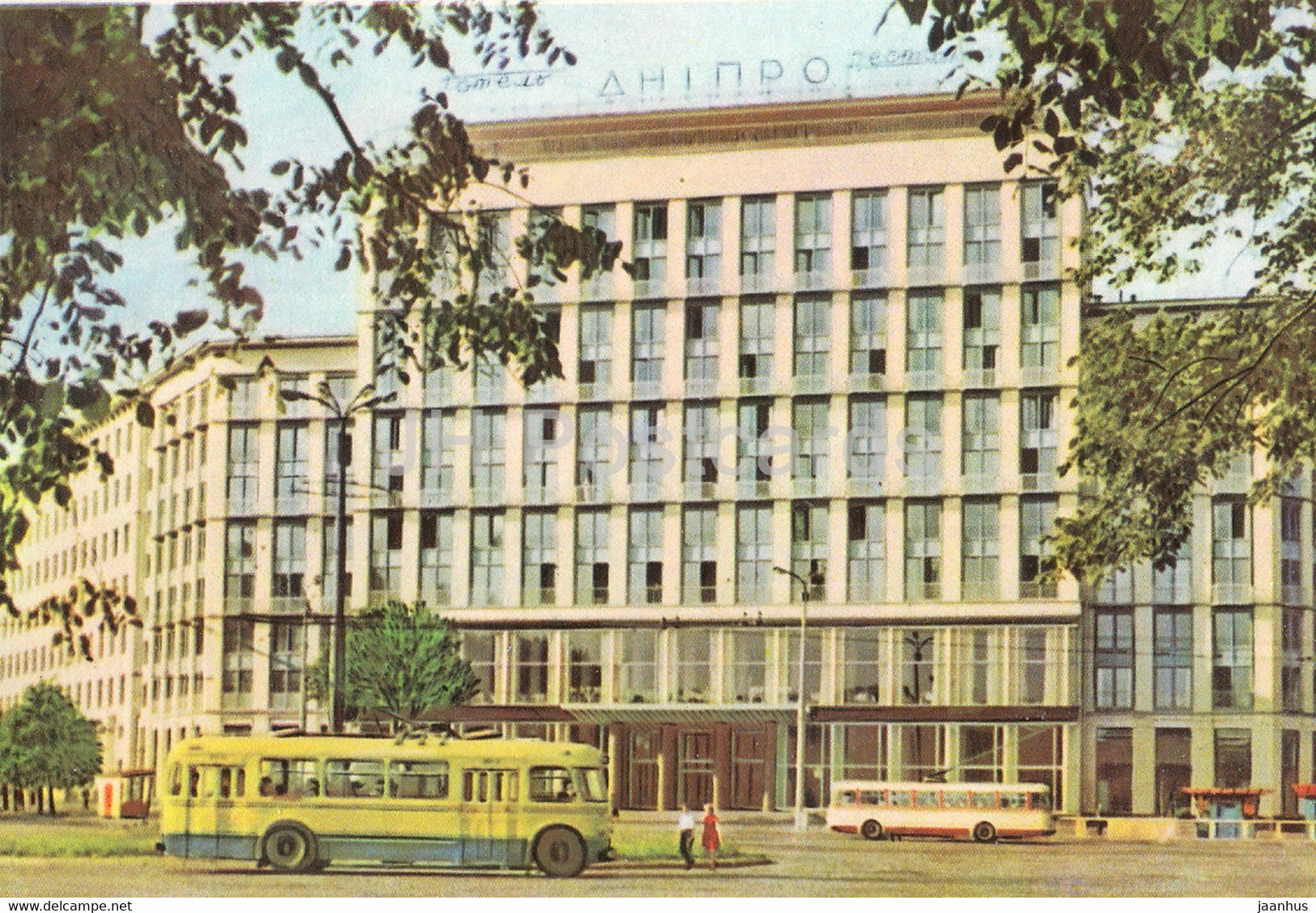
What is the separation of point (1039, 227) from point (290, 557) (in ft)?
24.7

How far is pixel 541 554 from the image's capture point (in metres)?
18.2

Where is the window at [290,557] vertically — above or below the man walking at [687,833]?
above

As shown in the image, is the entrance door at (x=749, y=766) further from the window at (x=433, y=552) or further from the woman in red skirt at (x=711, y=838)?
the window at (x=433, y=552)

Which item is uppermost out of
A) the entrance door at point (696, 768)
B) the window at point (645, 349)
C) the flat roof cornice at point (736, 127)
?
the flat roof cornice at point (736, 127)

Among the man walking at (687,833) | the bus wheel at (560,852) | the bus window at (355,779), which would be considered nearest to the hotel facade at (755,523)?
the man walking at (687,833)

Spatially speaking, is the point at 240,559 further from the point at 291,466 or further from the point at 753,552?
the point at 753,552

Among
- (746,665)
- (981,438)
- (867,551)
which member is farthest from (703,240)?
(746,665)

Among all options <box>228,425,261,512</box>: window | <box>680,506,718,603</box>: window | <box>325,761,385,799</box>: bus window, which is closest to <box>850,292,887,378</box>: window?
<box>680,506,718,603</box>: window

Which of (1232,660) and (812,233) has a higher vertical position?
(812,233)

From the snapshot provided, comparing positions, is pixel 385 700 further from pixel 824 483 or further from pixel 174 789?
pixel 824 483

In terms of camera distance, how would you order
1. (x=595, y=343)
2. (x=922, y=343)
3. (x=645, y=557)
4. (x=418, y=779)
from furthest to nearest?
(x=645, y=557), (x=922, y=343), (x=595, y=343), (x=418, y=779)

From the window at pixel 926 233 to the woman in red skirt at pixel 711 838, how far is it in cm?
520

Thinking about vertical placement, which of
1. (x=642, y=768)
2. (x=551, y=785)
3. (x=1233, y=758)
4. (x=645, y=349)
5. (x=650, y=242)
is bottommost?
(x=551, y=785)

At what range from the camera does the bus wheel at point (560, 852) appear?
1692 cm
